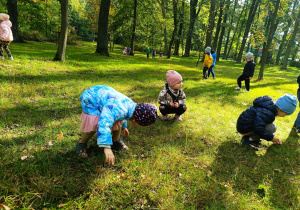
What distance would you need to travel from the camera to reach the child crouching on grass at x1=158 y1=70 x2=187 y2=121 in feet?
13.8

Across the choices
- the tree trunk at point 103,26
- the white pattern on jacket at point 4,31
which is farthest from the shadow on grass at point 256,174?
the tree trunk at point 103,26

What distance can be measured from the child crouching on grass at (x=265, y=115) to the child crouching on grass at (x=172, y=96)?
1.47 m

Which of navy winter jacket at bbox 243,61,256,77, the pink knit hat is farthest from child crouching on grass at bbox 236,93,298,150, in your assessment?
navy winter jacket at bbox 243,61,256,77

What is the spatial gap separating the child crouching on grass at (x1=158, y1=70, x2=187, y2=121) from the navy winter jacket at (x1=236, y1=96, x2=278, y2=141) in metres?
1.49

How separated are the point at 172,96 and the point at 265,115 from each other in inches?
79.8

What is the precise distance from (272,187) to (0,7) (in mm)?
36915

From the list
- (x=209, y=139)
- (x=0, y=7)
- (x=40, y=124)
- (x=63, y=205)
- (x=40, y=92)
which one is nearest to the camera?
(x=63, y=205)

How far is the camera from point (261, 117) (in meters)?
3.33

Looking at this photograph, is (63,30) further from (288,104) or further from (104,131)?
(288,104)

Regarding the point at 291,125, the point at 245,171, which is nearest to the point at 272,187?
the point at 245,171

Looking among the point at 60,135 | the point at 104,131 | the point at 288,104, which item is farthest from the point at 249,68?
the point at 60,135

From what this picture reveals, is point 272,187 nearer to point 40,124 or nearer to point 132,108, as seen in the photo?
point 132,108

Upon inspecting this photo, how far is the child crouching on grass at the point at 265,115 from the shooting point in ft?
10.7

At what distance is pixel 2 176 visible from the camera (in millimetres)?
2184
